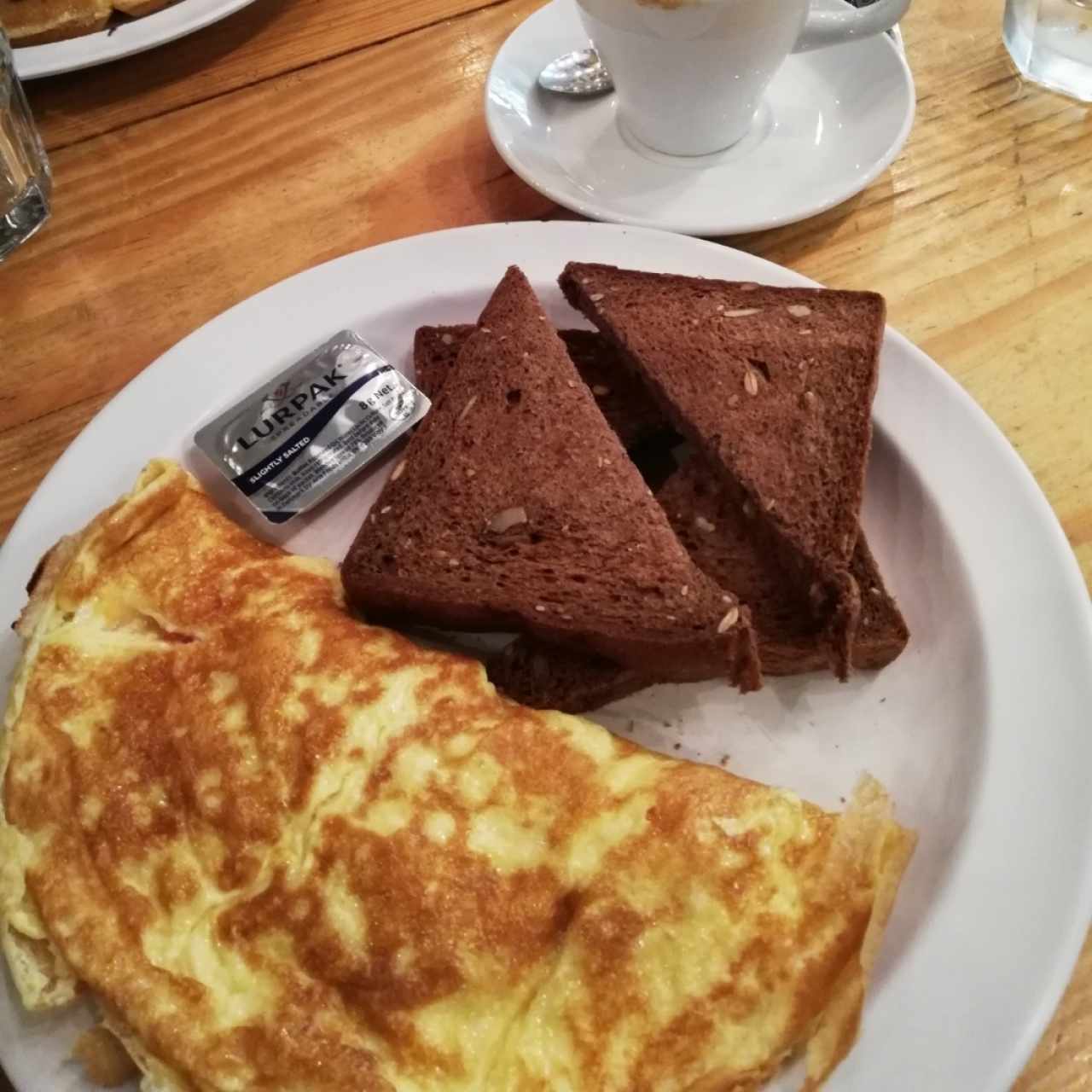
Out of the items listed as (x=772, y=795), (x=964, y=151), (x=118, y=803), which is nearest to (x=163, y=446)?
(x=118, y=803)

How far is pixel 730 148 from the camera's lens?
77.9 inches

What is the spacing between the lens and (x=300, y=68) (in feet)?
7.39

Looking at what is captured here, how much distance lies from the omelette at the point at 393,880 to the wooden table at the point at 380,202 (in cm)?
68

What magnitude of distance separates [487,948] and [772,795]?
1.19 feet

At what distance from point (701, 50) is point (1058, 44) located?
95 cm

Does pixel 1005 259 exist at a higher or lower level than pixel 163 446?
lower

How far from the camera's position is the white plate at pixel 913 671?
43.4 inches

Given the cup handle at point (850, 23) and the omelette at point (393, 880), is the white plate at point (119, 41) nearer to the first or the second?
the cup handle at point (850, 23)

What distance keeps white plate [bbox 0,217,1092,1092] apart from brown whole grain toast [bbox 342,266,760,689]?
157 millimetres

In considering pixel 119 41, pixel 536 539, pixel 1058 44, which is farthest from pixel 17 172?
pixel 1058 44

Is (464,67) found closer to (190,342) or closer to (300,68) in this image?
(300,68)

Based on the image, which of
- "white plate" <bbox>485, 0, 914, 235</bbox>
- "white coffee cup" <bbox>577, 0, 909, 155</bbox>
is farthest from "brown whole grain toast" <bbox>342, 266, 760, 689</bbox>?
"white coffee cup" <bbox>577, 0, 909, 155</bbox>

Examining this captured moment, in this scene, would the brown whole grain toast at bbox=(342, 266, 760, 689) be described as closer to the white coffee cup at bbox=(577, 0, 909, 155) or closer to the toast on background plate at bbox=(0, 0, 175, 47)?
the white coffee cup at bbox=(577, 0, 909, 155)

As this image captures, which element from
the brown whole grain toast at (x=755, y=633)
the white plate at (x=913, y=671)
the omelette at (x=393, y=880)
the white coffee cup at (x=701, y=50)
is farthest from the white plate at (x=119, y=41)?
the brown whole grain toast at (x=755, y=633)
